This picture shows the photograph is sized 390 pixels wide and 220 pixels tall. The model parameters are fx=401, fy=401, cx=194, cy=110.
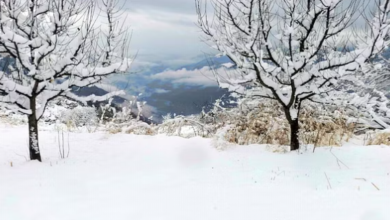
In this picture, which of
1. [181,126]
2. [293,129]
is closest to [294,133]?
[293,129]

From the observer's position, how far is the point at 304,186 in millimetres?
5027

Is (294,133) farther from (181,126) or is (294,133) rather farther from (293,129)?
(181,126)

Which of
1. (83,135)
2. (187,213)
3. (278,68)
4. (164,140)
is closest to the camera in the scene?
(187,213)

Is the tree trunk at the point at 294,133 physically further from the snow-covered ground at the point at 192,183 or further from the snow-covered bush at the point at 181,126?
the snow-covered bush at the point at 181,126

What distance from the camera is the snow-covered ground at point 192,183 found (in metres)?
4.08

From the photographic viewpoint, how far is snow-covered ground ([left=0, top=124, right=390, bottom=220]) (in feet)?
13.4

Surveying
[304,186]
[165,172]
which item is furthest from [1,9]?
[304,186]

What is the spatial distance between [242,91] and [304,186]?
7.96 feet

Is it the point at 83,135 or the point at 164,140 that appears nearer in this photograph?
the point at 164,140

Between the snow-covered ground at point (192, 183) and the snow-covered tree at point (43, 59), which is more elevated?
the snow-covered tree at point (43, 59)

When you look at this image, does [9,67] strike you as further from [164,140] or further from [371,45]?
[371,45]

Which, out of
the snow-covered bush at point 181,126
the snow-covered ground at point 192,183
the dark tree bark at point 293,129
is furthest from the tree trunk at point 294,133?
the snow-covered bush at point 181,126

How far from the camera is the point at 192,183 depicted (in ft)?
17.2

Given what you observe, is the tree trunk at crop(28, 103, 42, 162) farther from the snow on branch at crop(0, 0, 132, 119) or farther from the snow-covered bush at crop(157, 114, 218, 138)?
the snow-covered bush at crop(157, 114, 218, 138)
